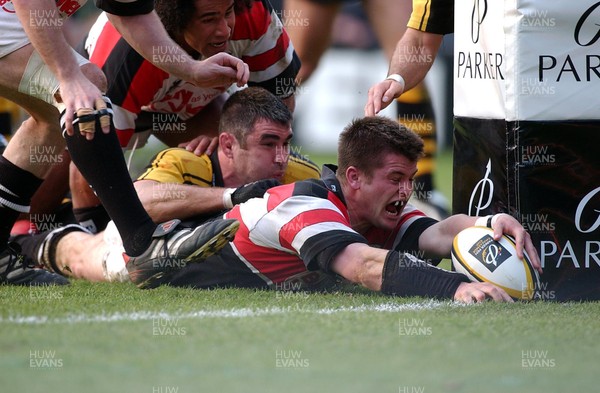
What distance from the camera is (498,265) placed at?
13.2 feet

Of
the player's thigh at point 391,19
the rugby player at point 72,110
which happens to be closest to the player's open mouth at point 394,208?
the rugby player at point 72,110

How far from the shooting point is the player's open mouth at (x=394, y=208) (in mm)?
4449

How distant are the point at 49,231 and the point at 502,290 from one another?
8.53ft

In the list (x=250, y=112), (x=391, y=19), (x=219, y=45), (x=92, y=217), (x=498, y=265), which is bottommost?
(x=92, y=217)

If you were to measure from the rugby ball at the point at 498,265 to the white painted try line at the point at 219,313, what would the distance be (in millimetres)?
258

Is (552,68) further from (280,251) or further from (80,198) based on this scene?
(80,198)

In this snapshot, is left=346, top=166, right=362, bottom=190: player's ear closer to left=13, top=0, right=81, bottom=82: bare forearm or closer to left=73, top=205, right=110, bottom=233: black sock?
left=13, top=0, right=81, bottom=82: bare forearm

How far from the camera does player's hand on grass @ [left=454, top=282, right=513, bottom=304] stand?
3870 millimetres

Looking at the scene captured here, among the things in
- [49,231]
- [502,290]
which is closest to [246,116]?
[49,231]

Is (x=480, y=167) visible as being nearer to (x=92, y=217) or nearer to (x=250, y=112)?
(x=250, y=112)

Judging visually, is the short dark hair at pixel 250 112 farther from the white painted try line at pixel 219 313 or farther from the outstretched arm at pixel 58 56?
the white painted try line at pixel 219 313

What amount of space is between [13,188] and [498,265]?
2.08 m

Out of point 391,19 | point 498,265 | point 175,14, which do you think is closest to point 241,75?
point 175,14

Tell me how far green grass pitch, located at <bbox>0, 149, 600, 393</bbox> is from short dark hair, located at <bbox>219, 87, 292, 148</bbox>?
1.19 meters
